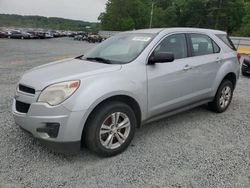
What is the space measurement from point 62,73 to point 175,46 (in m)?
1.90

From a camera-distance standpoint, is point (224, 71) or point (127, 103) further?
point (224, 71)

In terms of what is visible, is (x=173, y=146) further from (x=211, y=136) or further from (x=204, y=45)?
(x=204, y=45)

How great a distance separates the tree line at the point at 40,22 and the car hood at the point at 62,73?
110 m

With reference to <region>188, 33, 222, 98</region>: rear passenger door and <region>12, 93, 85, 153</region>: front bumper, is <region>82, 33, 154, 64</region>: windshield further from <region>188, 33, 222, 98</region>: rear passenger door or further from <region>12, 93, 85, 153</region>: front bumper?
<region>12, 93, 85, 153</region>: front bumper

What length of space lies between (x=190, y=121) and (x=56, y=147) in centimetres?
264

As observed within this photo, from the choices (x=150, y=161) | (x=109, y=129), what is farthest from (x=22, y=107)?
(x=150, y=161)

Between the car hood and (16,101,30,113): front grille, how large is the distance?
25 centimetres

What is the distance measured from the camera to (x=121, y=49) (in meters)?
4.25

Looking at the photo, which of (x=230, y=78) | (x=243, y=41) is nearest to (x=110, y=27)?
(x=243, y=41)

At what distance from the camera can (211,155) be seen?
11.9ft

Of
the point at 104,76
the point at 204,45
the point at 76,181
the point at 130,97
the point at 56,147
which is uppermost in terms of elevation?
the point at 204,45

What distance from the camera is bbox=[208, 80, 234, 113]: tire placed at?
5.23m

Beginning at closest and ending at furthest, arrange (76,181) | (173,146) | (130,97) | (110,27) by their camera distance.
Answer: (76,181) < (130,97) < (173,146) < (110,27)

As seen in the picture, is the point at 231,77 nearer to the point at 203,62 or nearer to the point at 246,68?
the point at 203,62
